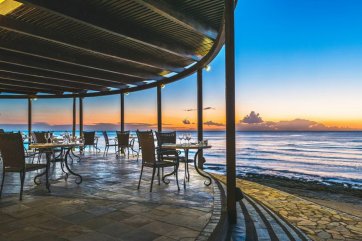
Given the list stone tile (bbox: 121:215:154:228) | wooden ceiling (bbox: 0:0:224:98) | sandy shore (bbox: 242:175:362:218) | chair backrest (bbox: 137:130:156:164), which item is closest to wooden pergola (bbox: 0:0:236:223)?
wooden ceiling (bbox: 0:0:224:98)

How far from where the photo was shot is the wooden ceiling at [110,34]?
155 inches

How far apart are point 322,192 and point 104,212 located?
6366 mm

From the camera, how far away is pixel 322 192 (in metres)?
6.92

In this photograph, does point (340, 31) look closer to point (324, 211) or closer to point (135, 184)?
point (324, 211)

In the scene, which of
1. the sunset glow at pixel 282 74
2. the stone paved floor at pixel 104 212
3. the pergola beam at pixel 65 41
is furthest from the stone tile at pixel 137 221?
the pergola beam at pixel 65 41

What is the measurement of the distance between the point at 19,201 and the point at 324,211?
14.3 ft

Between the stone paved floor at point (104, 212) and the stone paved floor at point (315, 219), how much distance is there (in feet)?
3.94

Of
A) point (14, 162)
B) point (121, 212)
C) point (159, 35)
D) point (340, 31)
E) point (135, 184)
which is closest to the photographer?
point (121, 212)

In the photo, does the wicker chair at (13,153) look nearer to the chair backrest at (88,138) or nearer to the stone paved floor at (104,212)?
the stone paved floor at (104,212)

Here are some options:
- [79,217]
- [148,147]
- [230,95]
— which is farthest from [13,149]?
[230,95]

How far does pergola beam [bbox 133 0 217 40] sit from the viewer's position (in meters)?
3.62

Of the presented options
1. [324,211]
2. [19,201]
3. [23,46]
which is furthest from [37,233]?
[23,46]

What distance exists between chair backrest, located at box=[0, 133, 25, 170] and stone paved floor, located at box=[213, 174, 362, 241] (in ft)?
11.9

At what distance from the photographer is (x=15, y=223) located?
236 cm
